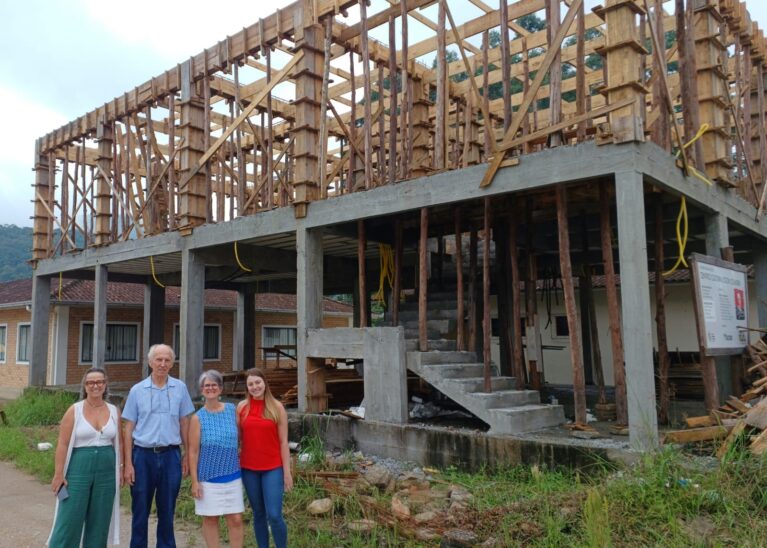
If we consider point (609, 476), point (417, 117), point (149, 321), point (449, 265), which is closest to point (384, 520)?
point (609, 476)

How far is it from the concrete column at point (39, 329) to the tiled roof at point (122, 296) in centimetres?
89

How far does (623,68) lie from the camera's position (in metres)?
6.76

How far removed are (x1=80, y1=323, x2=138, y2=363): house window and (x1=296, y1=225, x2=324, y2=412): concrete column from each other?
12234 millimetres

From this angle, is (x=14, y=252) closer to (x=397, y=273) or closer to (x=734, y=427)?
(x=397, y=273)

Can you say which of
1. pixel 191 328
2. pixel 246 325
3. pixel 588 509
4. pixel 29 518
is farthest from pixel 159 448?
pixel 246 325

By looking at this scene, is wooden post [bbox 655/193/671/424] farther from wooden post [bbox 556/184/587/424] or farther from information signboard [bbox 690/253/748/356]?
wooden post [bbox 556/184/587/424]

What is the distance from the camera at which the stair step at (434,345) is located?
8.73 metres

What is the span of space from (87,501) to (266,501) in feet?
4.03

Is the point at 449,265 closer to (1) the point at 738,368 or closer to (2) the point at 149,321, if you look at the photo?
(1) the point at 738,368

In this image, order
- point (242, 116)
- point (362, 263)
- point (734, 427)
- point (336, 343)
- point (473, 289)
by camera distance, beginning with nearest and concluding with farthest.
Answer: point (734, 427) → point (336, 343) → point (362, 263) → point (473, 289) → point (242, 116)

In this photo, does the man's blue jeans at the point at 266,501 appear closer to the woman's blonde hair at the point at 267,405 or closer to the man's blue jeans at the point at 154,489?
the woman's blonde hair at the point at 267,405

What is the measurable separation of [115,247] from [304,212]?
6081mm

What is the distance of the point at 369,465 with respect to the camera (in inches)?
308

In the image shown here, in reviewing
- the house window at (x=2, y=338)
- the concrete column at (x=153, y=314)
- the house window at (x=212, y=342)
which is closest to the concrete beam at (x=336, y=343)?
the concrete column at (x=153, y=314)
